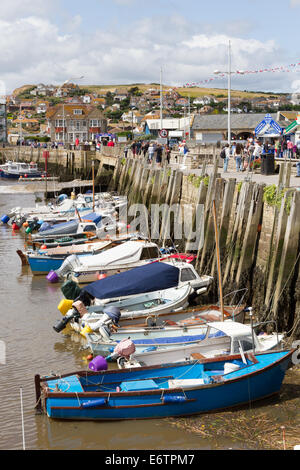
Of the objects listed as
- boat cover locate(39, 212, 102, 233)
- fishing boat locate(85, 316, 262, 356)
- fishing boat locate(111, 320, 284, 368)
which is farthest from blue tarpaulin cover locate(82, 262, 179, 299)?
boat cover locate(39, 212, 102, 233)

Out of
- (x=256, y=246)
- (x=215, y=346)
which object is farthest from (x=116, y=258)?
(x=215, y=346)

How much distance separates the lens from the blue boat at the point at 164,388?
12.6 metres

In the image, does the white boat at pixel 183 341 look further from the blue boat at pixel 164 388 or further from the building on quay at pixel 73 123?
the building on quay at pixel 73 123

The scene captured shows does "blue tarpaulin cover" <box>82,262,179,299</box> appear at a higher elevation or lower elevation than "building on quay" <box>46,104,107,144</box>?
lower

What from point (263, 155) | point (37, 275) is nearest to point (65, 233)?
point (37, 275)

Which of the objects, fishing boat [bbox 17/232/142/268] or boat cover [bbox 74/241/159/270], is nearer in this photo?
boat cover [bbox 74/241/159/270]

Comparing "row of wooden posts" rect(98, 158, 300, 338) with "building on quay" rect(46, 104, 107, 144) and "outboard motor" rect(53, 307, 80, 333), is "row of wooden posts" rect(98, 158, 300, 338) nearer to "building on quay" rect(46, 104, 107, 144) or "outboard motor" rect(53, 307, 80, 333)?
"outboard motor" rect(53, 307, 80, 333)

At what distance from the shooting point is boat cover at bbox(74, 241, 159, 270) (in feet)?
76.5

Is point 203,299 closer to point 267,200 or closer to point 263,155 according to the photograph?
point 267,200

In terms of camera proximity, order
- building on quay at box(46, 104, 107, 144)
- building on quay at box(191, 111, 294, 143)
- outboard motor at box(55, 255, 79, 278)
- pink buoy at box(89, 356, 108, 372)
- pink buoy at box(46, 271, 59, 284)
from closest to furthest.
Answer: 1. pink buoy at box(89, 356, 108, 372)
2. outboard motor at box(55, 255, 79, 278)
3. pink buoy at box(46, 271, 59, 284)
4. building on quay at box(191, 111, 294, 143)
5. building on quay at box(46, 104, 107, 144)

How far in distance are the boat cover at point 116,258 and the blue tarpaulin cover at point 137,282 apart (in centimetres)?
357

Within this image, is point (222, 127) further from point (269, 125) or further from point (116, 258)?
point (116, 258)

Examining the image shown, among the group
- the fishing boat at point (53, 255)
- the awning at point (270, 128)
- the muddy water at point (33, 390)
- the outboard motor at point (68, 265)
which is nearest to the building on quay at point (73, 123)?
the fishing boat at point (53, 255)

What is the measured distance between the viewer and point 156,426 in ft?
41.3
